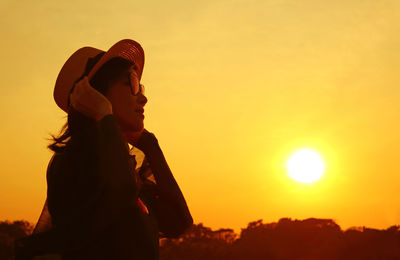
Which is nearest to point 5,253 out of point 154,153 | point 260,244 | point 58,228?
point 260,244

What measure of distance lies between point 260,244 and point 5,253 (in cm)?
702

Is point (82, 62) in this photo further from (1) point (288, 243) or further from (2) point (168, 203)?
(1) point (288, 243)

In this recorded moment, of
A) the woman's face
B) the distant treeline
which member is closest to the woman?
the woman's face

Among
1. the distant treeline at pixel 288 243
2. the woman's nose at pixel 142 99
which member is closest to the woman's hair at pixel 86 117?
the woman's nose at pixel 142 99

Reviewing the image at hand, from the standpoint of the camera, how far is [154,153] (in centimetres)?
466

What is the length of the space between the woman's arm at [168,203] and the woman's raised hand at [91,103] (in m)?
1.00

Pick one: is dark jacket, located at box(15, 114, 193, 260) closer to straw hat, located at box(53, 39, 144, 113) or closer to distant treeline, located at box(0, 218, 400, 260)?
straw hat, located at box(53, 39, 144, 113)

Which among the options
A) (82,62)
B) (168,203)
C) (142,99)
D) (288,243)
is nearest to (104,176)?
(142,99)

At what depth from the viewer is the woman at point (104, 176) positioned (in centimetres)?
335

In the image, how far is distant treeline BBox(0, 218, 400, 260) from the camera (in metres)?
14.1

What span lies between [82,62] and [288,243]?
1232 centimetres

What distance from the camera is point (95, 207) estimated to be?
132 inches

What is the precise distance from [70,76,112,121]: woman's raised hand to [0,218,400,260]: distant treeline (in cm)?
1031

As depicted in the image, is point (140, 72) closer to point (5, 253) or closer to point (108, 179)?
point (108, 179)
